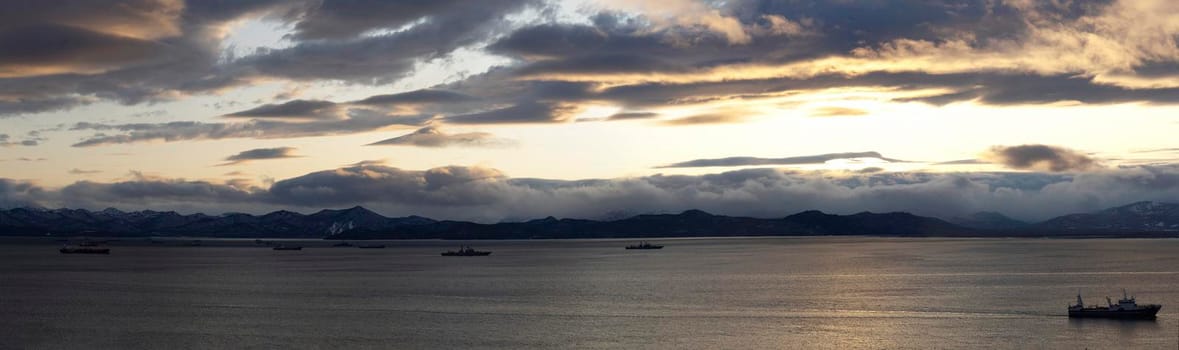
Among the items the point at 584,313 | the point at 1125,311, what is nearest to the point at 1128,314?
the point at 1125,311

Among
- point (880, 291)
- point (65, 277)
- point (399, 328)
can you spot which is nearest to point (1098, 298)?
point (880, 291)

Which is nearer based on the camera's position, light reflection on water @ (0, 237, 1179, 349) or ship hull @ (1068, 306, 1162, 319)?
light reflection on water @ (0, 237, 1179, 349)

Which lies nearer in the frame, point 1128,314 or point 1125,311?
point 1128,314

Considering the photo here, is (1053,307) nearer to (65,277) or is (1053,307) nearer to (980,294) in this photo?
(980,294)

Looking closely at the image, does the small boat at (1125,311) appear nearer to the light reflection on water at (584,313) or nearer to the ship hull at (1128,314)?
the ship hull at (1128,314)

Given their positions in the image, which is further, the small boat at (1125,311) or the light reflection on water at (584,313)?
the small boat at (1125,311)

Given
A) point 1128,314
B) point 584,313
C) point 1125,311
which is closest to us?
point 1128,314

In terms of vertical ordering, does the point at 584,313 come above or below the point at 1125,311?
below

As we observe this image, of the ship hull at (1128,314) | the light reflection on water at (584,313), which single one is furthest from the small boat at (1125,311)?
the light reflection on water at (584,313)

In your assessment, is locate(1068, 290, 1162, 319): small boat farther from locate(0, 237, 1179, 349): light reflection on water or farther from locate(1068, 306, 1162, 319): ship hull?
locate(0, 237, 1179, 349): light reflection on water

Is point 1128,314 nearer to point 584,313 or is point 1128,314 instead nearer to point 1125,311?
point 1125,311

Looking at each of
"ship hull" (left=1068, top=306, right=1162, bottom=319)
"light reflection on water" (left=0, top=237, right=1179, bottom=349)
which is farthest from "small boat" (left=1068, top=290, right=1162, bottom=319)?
"light reflection on water" (left=0, top=237, right=1179, bottom=349)

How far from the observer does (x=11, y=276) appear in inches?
7239

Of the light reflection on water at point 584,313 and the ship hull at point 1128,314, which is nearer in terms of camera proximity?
the light reflection on water at point 584,313
